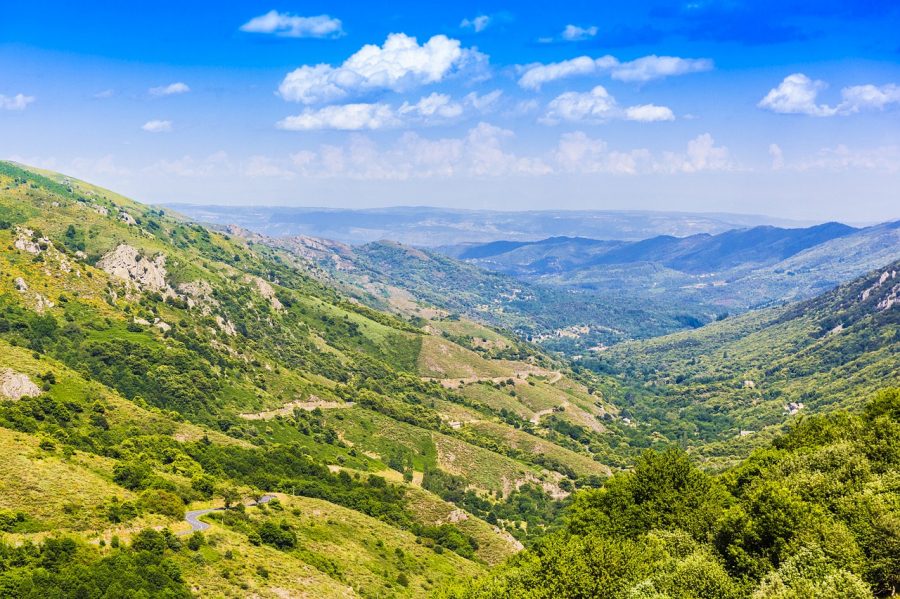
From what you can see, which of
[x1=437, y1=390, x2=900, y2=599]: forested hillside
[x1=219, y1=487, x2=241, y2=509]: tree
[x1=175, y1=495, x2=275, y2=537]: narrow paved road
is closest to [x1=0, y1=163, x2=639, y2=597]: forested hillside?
[x1=219, y1=487, x2=241, y2=509]: tree

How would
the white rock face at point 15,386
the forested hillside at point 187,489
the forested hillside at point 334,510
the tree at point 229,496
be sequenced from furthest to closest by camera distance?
the white rock face at point 15,386
the tree at point 229,496
the forested hillside at point 187,489
the forested hillside at point 334,510

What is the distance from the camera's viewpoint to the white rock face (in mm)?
126562

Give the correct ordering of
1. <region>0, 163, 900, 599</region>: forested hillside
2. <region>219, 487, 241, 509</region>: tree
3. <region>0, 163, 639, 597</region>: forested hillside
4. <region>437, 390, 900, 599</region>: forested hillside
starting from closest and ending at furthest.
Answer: <region>437, 390, 900, 599</region>: forested hillside < <region>0, 163, 900, 599</region>: forested hillside < <region>0, 163, 639, 597</region>: forested hillside < <region>219, 487, 241, 509</region>: tree

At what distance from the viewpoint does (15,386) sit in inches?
5059

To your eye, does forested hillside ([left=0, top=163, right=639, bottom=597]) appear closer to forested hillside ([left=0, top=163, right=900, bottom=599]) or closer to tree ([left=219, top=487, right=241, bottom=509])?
forested hillside ([left=0, top=163, right=900, bottom=599])

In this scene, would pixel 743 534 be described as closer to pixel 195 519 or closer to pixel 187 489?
pixel 195 519

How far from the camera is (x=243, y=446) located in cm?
15512

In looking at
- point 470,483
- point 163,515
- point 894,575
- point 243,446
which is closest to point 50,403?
point 243,446

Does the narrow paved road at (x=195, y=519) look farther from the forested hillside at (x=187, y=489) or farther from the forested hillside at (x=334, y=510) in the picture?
the forested hillside at (x=187, y=489)

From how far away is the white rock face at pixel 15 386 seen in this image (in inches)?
4983

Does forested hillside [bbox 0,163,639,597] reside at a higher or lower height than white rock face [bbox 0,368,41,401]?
lower

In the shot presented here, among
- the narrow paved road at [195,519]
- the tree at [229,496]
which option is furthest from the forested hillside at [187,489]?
the narrow paved road at [195,519]

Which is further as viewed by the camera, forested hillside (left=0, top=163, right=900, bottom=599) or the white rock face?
the white rock face

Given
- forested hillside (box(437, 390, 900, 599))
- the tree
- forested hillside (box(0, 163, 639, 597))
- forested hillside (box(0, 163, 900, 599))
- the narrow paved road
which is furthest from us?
the tree
